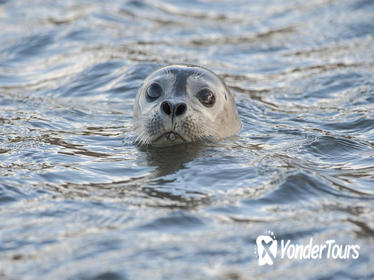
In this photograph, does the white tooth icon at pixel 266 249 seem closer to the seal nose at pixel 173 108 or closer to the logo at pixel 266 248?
the logo at pixel 266 248

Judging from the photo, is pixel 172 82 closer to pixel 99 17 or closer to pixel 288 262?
pixel 288 262

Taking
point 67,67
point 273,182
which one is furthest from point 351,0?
point 273,182

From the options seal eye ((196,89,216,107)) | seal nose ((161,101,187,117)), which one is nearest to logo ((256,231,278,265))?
seal nose ((161,101,187,117))

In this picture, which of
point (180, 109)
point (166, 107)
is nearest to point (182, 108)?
point (180, 109)

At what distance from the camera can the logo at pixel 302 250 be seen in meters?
4.13

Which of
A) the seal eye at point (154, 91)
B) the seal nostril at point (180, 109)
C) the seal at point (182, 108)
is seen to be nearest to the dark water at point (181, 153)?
the seal at point (182, 108)

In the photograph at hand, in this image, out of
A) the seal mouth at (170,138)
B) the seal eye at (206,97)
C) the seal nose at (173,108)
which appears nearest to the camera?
the seal nose at (173,108)

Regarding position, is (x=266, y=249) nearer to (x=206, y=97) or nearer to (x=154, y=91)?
(x=206, y=97)

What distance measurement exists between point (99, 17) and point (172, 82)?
6.26 metres

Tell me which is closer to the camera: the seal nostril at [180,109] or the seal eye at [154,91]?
the seal nostril at [180,109]

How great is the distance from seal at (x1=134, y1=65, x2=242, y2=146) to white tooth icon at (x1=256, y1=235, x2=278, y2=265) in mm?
2075

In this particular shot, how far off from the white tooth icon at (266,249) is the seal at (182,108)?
2075 mm

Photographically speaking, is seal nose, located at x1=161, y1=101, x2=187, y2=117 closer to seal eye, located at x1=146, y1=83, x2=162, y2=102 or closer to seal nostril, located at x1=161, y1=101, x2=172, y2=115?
seal nostril, located at x1=161, y1=101, x2=172, y2=115

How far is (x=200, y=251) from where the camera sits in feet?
13.7
